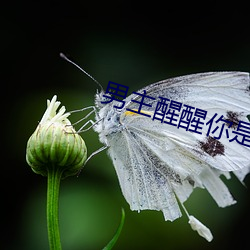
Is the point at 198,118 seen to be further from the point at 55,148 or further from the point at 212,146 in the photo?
the point at 55,148

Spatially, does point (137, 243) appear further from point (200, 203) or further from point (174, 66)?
point (174, 66)

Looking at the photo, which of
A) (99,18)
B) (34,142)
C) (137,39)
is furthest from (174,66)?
(34,142)

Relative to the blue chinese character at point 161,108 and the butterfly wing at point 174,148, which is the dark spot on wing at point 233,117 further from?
the blue chinese character at point 161,108

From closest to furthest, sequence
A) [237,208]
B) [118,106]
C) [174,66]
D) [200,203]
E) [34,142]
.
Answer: [34,142], [118,106], [200,203], [237,208], [174,66]

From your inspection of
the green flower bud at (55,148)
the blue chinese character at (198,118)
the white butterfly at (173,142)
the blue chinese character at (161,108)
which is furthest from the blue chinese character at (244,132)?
the green flower bud at (55,148)

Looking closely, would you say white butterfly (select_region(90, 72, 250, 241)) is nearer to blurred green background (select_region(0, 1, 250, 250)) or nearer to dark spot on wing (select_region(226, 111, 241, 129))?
dark spot on wing (select_region(226, 111, 241, 129))

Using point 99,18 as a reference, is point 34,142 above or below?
below
